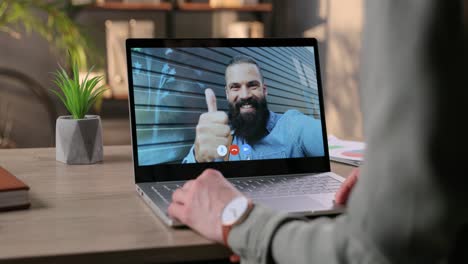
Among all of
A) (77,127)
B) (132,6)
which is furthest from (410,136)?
(132,6)

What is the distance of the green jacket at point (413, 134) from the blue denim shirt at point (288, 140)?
0.59 meters

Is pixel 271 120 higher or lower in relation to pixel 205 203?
higher

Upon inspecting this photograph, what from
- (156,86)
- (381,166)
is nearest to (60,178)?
(156,86)

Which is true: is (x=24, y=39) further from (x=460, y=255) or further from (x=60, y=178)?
(x=460, y=255)

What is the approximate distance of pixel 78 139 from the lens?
1.42m

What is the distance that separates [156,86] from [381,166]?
2.22 ft

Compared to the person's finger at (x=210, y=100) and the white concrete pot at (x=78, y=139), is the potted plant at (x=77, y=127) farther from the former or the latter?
the person's finger at (x=210, y=100)

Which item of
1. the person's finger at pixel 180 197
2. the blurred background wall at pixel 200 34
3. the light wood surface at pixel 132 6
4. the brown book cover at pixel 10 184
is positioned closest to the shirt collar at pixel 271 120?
the person's finger at pixel 180 197

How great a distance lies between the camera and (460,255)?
26.8 inches

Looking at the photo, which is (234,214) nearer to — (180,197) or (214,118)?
(180,197)

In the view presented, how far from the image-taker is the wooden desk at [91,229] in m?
0.83

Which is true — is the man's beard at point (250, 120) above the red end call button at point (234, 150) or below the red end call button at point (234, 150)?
above

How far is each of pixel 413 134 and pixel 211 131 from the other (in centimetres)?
65

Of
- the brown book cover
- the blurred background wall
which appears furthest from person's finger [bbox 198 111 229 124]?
the blurred background wall
